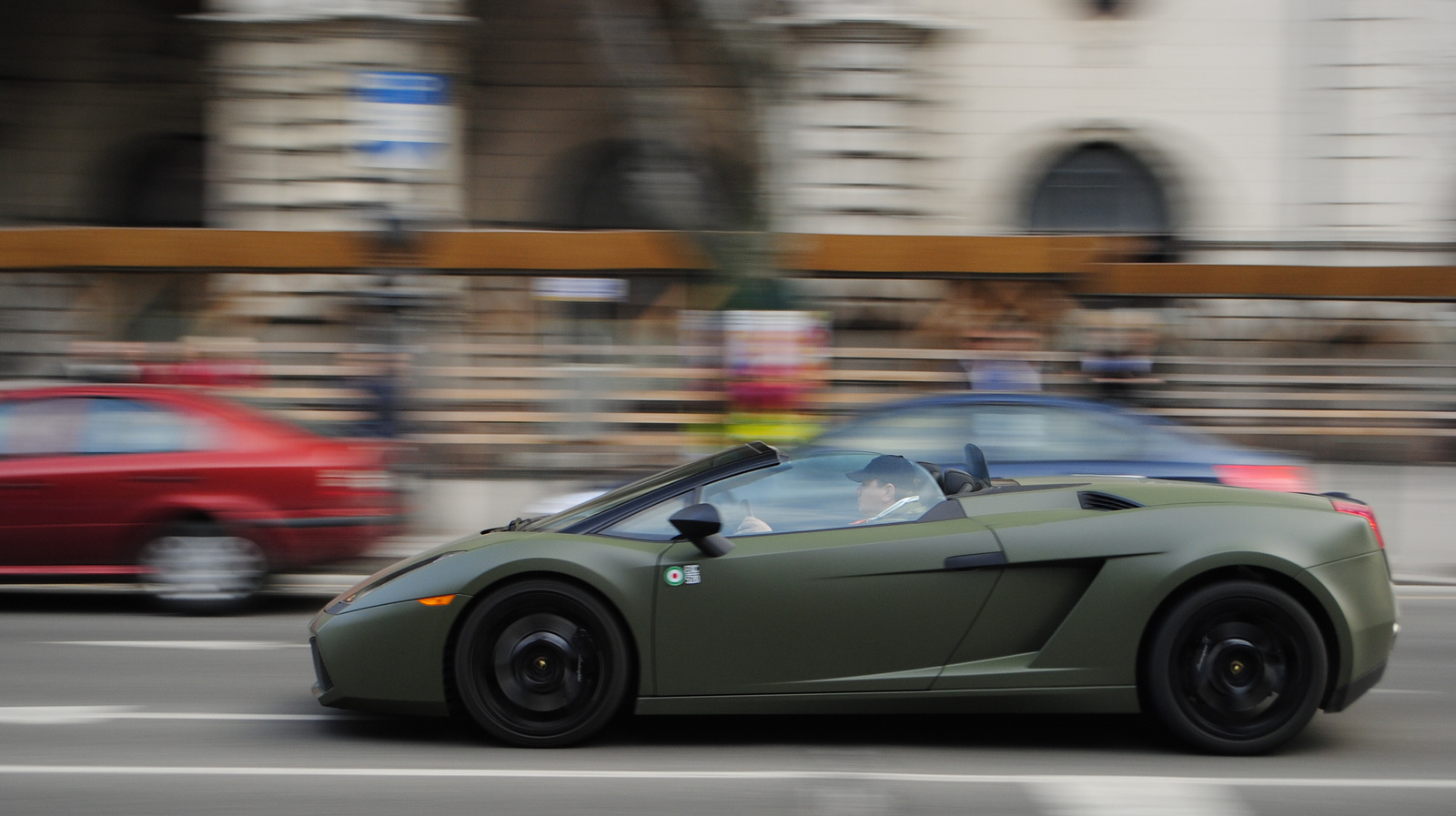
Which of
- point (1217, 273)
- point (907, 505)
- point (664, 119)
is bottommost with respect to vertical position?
point (907, 505)

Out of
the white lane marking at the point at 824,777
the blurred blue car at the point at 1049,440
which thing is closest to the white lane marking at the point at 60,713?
the white lane marking at the point at 824,777

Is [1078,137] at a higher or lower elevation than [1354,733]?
higher

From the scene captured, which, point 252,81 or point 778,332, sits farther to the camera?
point 252,81

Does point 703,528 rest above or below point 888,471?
below

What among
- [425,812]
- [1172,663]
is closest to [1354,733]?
[1172,663]

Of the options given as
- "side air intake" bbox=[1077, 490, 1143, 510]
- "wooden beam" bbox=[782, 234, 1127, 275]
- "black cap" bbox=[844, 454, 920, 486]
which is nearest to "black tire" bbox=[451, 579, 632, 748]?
"black cap" bbox=[844, 454, 920, 486]

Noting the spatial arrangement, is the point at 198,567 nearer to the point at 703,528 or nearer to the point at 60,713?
the point at 60,713

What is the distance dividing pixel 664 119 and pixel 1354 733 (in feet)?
27.4

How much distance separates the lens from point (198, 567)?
7820 millimetres

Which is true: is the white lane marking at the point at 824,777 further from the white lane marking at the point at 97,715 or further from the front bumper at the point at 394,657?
the white lane marking at the point at 97,715

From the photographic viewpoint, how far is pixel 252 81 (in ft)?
53.5

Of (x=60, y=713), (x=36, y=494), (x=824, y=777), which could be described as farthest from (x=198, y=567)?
(x=824, y=777)

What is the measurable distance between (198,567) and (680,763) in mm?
4321

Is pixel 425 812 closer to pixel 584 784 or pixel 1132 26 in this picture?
pixel 584 784
